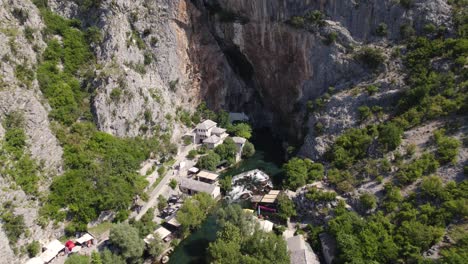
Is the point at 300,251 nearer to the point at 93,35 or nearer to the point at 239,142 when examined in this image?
the point at 239,142

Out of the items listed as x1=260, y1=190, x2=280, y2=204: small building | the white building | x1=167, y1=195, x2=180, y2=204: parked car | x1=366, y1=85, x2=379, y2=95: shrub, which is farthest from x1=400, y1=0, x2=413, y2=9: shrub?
x1=167, y1=195, x2=180, y2=204: parked car

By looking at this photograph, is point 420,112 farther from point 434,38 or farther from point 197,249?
point 197,249

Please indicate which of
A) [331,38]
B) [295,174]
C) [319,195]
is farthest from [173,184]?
[331,38]

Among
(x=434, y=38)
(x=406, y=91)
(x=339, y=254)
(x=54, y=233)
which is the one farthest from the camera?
(x=434, y=38)

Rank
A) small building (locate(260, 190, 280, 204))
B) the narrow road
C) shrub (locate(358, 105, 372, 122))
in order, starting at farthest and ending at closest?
shrub (locate(358, 105, 372, 122)) < small building (locate(260, 190, 280, 204)) < the narrow road

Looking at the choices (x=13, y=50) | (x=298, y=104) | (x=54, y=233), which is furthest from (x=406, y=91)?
(x=13, y=50)

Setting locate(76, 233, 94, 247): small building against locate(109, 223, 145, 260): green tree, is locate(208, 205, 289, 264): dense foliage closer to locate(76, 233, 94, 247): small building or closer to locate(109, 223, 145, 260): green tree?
locate(109, 223, 145, 260): green tree
